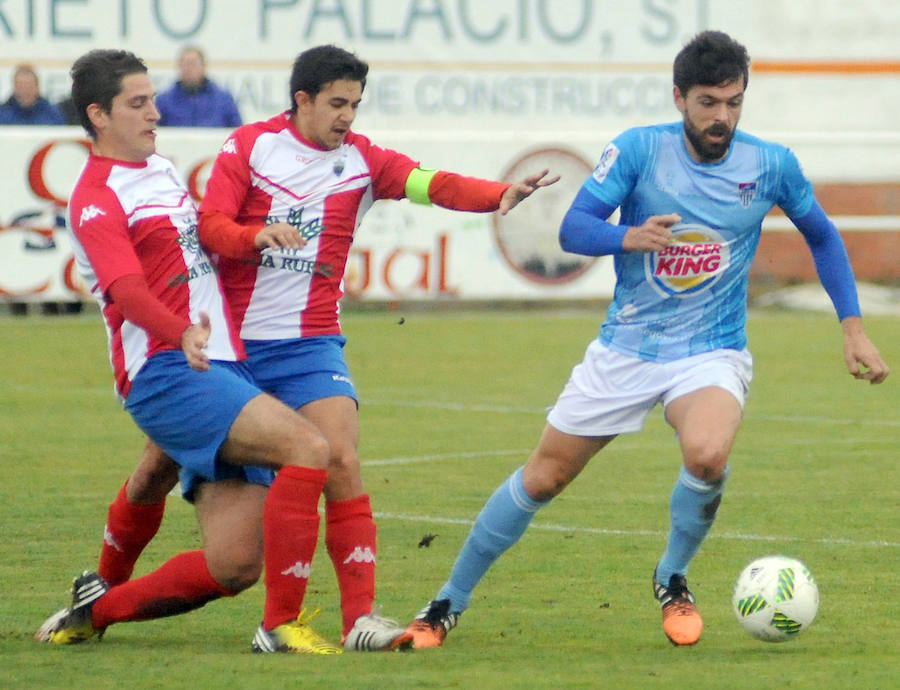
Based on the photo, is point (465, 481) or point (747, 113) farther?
point (747, 113)

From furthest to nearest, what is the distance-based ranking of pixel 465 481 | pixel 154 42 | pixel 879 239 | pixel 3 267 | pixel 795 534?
pixel 154 42, pixel 879 239, pixel 3 267, pixel 465 481, pixel 795 534

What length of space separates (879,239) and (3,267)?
859cm

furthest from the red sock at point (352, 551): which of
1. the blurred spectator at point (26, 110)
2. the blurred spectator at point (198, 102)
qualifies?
the blurred spectator at point (26, 110)

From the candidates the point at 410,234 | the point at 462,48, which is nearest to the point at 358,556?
the point at 410,234

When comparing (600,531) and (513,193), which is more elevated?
(513,193)

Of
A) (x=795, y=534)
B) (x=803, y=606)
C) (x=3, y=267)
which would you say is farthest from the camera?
(x=3, y=267)

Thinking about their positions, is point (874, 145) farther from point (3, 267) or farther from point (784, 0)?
A: point (3, 267)

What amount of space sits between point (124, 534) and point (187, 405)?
29.6 inches

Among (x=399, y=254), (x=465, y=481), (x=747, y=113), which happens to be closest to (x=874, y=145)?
(x=747, y=113)

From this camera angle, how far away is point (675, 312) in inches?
236

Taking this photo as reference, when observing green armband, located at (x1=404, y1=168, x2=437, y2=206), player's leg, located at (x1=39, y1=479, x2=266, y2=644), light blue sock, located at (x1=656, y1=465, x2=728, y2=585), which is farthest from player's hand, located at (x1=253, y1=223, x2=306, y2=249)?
light blue sock, located at (x1=656, y1=465, x2=728, y2=585)

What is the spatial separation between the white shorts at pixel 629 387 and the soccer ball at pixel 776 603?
572 mm

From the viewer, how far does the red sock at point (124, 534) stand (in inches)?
237

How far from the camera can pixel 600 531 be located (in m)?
7.79
